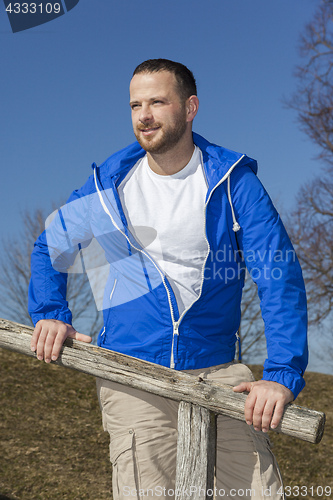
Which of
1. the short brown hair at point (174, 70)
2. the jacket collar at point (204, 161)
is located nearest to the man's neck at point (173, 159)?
the jacket collar at point (204, 161)

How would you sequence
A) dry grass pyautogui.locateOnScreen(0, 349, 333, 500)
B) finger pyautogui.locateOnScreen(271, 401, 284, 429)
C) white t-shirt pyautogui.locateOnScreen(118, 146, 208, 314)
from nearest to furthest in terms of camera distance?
finger pyautogui.locateOnScreen(271, 401, 284, 429) → white t-shirt pyautogui.locateOnScreen(118, 146, 208, 314) → dry grass pyautogui.locateOnScreen(0, 349, 333, 500)

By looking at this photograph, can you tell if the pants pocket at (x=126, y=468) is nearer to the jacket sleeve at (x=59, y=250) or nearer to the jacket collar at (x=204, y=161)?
the jacket sleeve at (x=59, y=250)

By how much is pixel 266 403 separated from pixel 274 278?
667 millimetres

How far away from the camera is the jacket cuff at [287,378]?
2637 millimetres

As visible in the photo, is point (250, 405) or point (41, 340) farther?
point (41, 340)

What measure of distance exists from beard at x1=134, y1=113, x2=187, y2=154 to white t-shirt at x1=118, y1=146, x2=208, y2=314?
0.53 ft

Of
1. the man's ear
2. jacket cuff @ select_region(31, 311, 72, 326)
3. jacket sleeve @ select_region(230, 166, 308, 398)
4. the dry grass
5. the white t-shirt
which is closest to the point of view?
jacket sleeve @ select_region(230, 166, 308, 398)

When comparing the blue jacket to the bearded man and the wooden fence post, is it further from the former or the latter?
the wooden fence post

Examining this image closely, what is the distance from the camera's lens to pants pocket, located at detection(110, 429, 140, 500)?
2941mm

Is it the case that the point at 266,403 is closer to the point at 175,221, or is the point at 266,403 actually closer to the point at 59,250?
the point at 175,221

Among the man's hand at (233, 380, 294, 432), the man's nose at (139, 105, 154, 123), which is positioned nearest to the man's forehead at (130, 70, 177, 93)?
the man's nose at (139, 105, 154, 123)

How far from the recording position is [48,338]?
3.14m

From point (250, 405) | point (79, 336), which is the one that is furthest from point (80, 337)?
point (250, 405)

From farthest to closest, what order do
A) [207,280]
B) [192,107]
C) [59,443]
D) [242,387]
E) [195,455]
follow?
[59,443], [192,107], [207,280], [195,455], [242,387]
